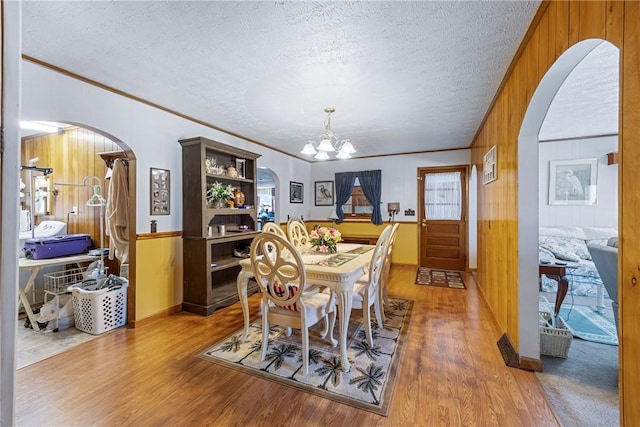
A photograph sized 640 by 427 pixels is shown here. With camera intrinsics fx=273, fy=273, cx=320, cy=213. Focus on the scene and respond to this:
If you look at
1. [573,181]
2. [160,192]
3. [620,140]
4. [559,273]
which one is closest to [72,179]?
[160,192]

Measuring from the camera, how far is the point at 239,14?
1.62 metres

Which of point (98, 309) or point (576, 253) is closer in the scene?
point (98, 309)

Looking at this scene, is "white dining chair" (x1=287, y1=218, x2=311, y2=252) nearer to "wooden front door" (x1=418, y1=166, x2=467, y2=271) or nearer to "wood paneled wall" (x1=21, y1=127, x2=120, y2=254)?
"wood paneled wall" (x1=21, y1=127, x2=120, y2=254)

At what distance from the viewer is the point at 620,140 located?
1.00 metres

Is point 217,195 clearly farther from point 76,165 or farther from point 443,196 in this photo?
point 443,196

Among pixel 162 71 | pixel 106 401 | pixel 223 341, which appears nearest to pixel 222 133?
pixel 162 71

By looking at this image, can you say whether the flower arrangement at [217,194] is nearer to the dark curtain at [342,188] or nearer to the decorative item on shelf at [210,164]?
the decorative item on shelf at [210,164]

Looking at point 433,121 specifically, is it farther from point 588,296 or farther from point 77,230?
point 77,230

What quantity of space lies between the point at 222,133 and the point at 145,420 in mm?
3386

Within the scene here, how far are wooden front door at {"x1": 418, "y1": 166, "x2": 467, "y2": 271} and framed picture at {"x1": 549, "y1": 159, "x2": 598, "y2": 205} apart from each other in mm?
1290

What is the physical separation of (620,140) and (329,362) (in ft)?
6.88

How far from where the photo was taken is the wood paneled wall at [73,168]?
142 inches

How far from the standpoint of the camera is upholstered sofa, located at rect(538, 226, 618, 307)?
3.27 meters

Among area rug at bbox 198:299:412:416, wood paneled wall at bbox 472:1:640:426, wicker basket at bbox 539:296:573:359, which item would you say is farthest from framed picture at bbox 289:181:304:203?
wicker basket at bbox 539:296:573:359
